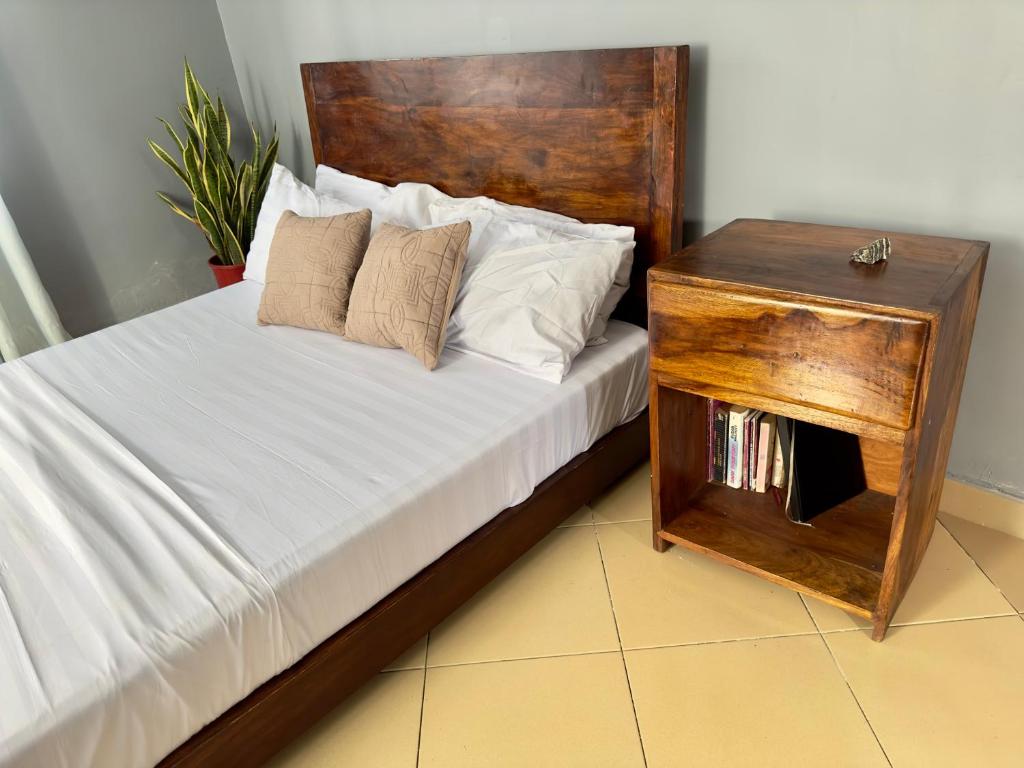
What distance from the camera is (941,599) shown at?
1.67 meters

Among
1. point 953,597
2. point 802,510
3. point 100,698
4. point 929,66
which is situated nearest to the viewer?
point 100,698

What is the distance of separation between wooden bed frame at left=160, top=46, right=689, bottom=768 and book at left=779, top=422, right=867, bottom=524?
479mm

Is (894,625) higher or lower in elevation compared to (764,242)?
lower

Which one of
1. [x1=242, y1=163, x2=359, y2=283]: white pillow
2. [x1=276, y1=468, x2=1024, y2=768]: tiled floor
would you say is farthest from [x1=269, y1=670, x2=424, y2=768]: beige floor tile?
[x1=242, y1=163, x2=359, y2=283]: white pillow

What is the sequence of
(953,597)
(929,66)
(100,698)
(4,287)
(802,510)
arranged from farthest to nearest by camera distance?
(4,287) → (802,510) → (953,597) → (929,66) → (100,698)

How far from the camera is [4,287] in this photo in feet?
9.39

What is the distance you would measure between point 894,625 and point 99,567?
167 centimetres

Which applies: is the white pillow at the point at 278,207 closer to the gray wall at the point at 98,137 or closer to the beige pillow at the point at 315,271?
the beige pillow at the point at 315,271

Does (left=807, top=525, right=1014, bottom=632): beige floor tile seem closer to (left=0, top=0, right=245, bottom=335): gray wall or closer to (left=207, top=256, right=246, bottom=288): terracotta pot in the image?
(left=207, top=256, right=246, bottom=288): terracotta pot

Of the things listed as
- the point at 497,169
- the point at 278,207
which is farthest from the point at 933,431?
the point at 278,207

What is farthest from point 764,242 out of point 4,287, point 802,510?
point 4,287

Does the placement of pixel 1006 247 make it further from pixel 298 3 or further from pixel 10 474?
pixel 298 3

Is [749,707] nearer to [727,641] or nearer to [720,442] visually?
[727,641]

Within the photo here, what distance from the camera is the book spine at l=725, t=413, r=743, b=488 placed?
6.03ft
